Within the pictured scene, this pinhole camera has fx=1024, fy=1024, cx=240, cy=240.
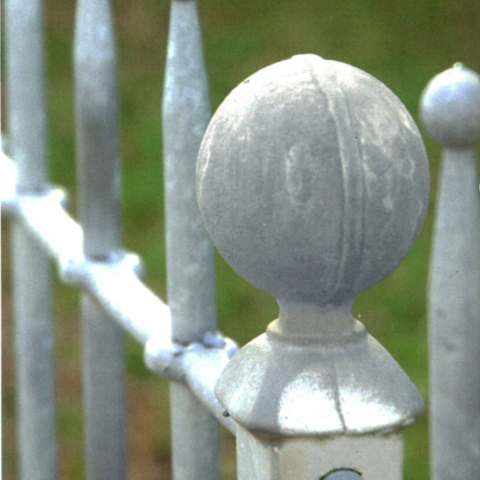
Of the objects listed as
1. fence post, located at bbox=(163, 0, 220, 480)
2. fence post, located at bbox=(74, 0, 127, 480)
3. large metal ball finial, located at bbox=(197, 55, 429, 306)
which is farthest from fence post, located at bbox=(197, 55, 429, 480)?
fence post, located at bbox=(74, 0, 127, 480)

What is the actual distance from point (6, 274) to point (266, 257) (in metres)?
3.72

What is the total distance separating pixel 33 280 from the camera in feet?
6.73

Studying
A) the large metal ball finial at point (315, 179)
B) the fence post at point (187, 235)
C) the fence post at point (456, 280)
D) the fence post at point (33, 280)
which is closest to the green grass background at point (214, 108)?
the fence post at point (33, 280)

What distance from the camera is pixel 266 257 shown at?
83cm

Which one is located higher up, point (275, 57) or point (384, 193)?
point (275, 57)

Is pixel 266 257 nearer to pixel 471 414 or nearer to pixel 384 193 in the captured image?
pixel 384 193

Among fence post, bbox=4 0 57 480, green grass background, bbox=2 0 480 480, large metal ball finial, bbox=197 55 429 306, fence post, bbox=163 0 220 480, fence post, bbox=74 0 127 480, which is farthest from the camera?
green grass background, bbox=2 0 480 480

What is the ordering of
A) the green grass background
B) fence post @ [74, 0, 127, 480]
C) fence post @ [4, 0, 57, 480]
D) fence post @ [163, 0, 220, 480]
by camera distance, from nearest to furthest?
fence post @ [163, 0, 220, 480] → fence post @ [74, 0, 127, 480] → fence post @ [4, 0, 57, 480] → the green grass background

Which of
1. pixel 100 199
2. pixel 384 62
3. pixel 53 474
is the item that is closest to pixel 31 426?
pixel 53 474

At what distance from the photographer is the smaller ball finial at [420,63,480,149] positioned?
2.84 ft

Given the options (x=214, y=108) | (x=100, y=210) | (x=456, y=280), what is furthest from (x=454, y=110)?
(x=214, y=108)

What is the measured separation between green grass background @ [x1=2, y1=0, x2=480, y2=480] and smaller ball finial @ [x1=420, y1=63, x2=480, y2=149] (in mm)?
2105

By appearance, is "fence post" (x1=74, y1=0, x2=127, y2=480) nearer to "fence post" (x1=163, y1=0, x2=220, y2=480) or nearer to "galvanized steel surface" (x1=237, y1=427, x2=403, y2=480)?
"fence post" (x1=163, y1=0, x2=220, y2=480)

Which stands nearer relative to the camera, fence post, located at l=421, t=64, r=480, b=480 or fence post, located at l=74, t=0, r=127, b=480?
fence post, located at l=421, t=64, r=480, b=480
